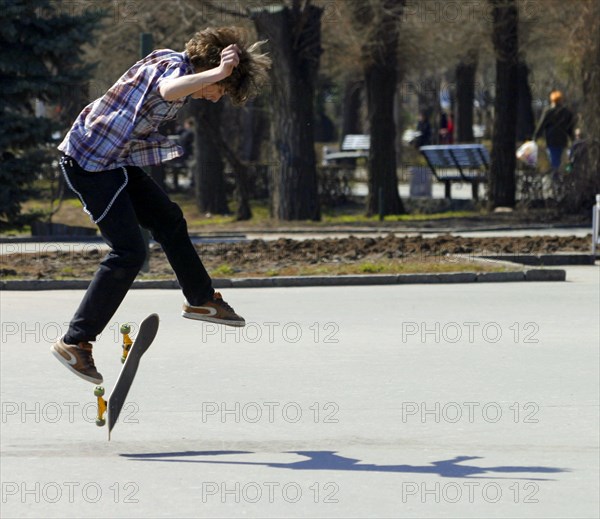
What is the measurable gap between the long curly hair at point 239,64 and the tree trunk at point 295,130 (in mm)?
18137

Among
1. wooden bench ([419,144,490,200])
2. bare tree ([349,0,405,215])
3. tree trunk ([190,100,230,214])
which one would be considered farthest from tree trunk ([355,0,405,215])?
tree trunk ([190,100,230,214])

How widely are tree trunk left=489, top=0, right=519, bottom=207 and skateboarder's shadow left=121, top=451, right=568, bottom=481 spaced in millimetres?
18615

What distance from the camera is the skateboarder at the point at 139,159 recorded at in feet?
19.4

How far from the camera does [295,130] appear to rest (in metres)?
24.4

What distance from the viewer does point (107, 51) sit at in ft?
90.1

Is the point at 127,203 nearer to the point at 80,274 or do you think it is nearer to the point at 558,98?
the point at 80,274

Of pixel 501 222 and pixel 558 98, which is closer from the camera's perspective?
pixel 501 222

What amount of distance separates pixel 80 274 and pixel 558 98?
14.1m

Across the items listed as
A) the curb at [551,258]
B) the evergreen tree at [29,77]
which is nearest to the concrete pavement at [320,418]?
the curb at [551,258]

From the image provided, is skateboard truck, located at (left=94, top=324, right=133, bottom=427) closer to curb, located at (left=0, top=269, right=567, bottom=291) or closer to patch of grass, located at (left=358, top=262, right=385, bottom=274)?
curb, located at (left=0, top=269, right=567, bottom=291)

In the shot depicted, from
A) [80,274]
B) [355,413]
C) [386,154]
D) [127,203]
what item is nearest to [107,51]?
[386,154]

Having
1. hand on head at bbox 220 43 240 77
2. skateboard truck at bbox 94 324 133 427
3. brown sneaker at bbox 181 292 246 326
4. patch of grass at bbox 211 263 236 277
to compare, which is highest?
hand on head at bbox 220 43 240 77

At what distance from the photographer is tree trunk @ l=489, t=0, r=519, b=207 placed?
25.4 m

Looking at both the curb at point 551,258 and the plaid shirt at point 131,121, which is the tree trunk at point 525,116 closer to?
the curb at point 551,258
